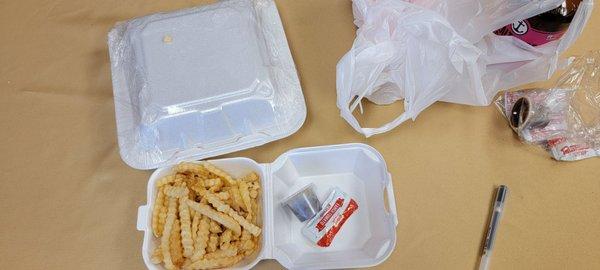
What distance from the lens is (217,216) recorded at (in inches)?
20.1

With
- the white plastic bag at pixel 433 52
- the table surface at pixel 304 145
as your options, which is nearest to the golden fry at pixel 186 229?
the table surface at pixel 304 145

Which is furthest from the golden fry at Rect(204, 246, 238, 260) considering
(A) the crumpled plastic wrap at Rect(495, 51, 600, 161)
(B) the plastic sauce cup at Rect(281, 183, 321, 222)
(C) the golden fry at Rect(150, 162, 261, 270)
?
(A) the crumpled plastic wrap at Rect(495, 51, 600, 161)

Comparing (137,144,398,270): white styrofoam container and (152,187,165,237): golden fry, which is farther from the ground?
(152,187,165,237): golden fry

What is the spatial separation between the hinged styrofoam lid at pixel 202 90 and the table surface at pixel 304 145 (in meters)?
0.04

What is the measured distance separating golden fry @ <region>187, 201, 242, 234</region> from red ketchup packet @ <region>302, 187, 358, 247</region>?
103 millimetres

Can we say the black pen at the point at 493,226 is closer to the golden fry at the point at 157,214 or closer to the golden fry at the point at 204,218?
the golden fry at the point at 204,218

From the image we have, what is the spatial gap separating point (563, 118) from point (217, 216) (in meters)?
0.48

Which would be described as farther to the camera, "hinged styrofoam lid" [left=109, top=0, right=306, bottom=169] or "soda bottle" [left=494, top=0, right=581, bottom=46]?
"hinged styrofoam lid" [left=109, top=0, right=306, bottom=169]

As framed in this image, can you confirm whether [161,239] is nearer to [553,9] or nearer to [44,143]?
[44,143]

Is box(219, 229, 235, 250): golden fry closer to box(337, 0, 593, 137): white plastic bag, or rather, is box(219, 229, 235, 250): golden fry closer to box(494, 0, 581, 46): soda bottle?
box(337, 0, 593, 137): white plastic bag

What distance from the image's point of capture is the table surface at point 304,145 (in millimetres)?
561

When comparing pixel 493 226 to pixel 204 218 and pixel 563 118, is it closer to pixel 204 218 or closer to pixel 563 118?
pixel 563 118

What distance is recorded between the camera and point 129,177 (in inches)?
24.7

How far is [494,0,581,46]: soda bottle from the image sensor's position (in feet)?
1.52
